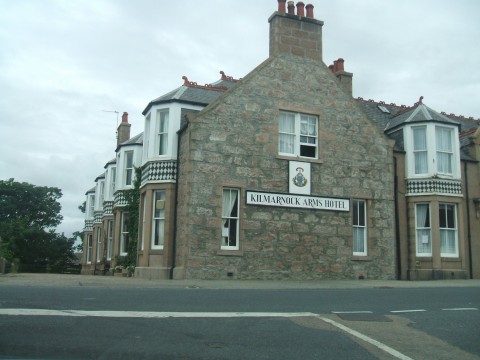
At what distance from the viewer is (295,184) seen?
64.4 feet

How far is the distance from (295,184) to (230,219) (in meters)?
2.82

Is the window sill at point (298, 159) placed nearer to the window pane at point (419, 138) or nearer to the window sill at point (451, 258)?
the window pane at point (419, 138)

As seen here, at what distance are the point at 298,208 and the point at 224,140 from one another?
366cm

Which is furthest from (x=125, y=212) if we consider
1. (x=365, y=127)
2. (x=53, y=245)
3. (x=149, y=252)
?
(x=53, y=245)

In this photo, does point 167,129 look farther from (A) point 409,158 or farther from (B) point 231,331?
(B) point 231,331

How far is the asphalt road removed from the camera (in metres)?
6.23

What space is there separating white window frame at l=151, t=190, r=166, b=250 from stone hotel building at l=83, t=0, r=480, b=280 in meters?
0.04

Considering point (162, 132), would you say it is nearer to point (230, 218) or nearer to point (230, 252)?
point (230, 218)

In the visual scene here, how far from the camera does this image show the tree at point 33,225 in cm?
5112

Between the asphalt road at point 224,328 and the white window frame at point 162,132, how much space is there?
10.1 m

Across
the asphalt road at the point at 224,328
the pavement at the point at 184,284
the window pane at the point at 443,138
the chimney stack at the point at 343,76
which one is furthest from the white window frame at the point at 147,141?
the window pane at the point at 443,138


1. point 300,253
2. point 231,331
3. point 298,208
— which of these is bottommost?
point 231,331

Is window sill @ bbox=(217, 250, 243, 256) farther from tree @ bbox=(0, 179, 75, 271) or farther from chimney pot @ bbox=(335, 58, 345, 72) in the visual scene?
tree @ bbox=(0, 179, 75, 271)

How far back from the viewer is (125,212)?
89.6 feet
